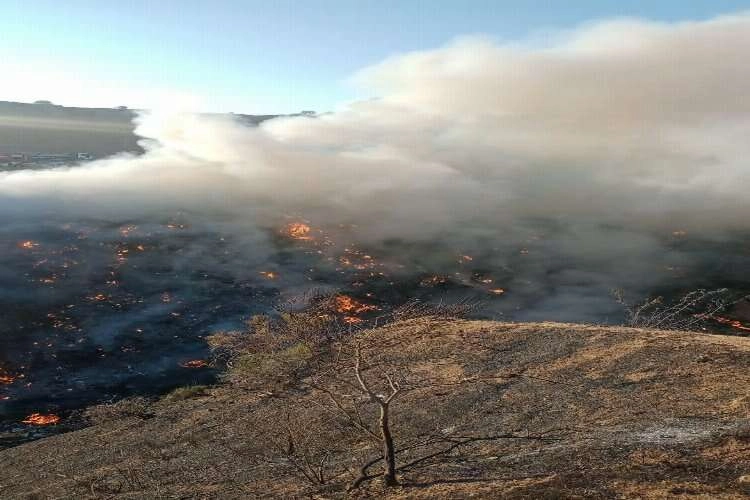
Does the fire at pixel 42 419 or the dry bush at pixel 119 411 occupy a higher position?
the dry bush at pixel 119 411

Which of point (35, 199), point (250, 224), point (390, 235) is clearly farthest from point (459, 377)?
point (35, 199)

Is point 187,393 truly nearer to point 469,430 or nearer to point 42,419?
point 42,419

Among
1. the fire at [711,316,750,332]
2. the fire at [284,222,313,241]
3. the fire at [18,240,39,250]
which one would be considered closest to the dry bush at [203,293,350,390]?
the fire at [711,316,750,332]

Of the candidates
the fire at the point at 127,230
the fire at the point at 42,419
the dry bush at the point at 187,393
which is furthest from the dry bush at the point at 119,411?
the fire at the point at 127,230

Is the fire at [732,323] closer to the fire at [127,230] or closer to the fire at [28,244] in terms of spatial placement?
the fire at [127,230]

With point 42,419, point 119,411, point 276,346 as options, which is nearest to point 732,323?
point 276,346
